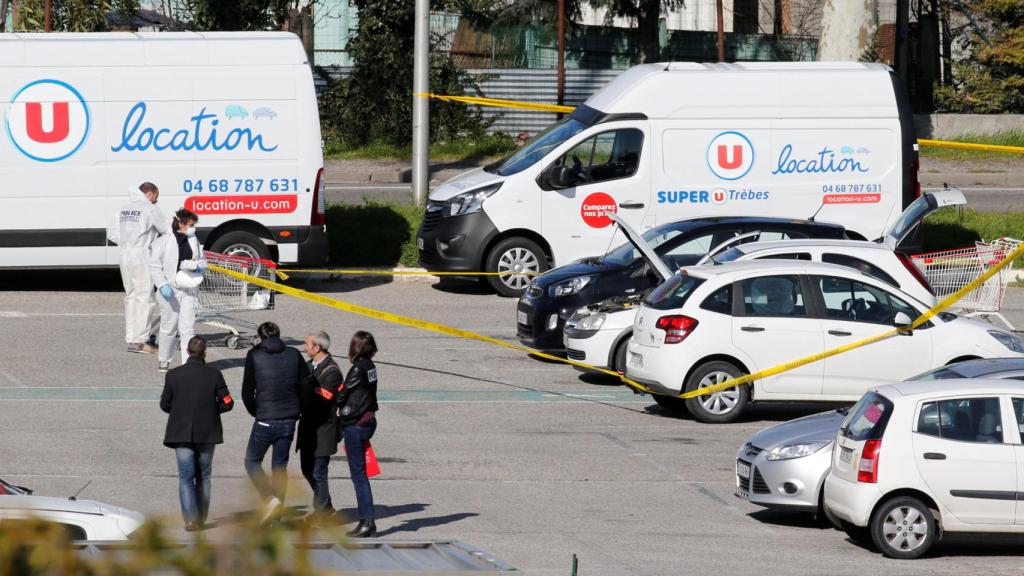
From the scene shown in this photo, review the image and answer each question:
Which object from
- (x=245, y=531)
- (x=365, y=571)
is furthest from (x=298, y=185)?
(x=245, y=531)

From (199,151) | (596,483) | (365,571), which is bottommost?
(596,483)

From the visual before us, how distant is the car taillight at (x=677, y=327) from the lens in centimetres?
1293

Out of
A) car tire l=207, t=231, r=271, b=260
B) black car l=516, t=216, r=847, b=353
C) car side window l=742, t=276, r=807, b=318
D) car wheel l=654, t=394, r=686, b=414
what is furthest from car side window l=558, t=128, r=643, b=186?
car side window l=742, t=276, r=807, b=318

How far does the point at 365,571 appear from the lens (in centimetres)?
410

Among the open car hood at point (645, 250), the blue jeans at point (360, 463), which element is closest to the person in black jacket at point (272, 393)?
the blue jeans at point (360, 463)

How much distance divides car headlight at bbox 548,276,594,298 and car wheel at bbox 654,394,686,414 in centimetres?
200

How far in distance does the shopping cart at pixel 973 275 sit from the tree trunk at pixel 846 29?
31.4 feet

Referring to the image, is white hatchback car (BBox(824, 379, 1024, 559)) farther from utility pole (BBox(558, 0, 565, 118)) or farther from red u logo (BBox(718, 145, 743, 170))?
utility pole (BBox(558, 0, 565, 118))

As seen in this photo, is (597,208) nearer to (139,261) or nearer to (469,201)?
(469,201)

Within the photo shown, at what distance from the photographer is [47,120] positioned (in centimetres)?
1789

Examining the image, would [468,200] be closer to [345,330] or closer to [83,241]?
[345,330]

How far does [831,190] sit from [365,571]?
618 inches

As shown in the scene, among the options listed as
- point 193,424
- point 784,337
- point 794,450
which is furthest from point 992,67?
point 193,424

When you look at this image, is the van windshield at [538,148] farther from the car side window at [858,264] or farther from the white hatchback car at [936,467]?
the white hatchback car at [936,467]
